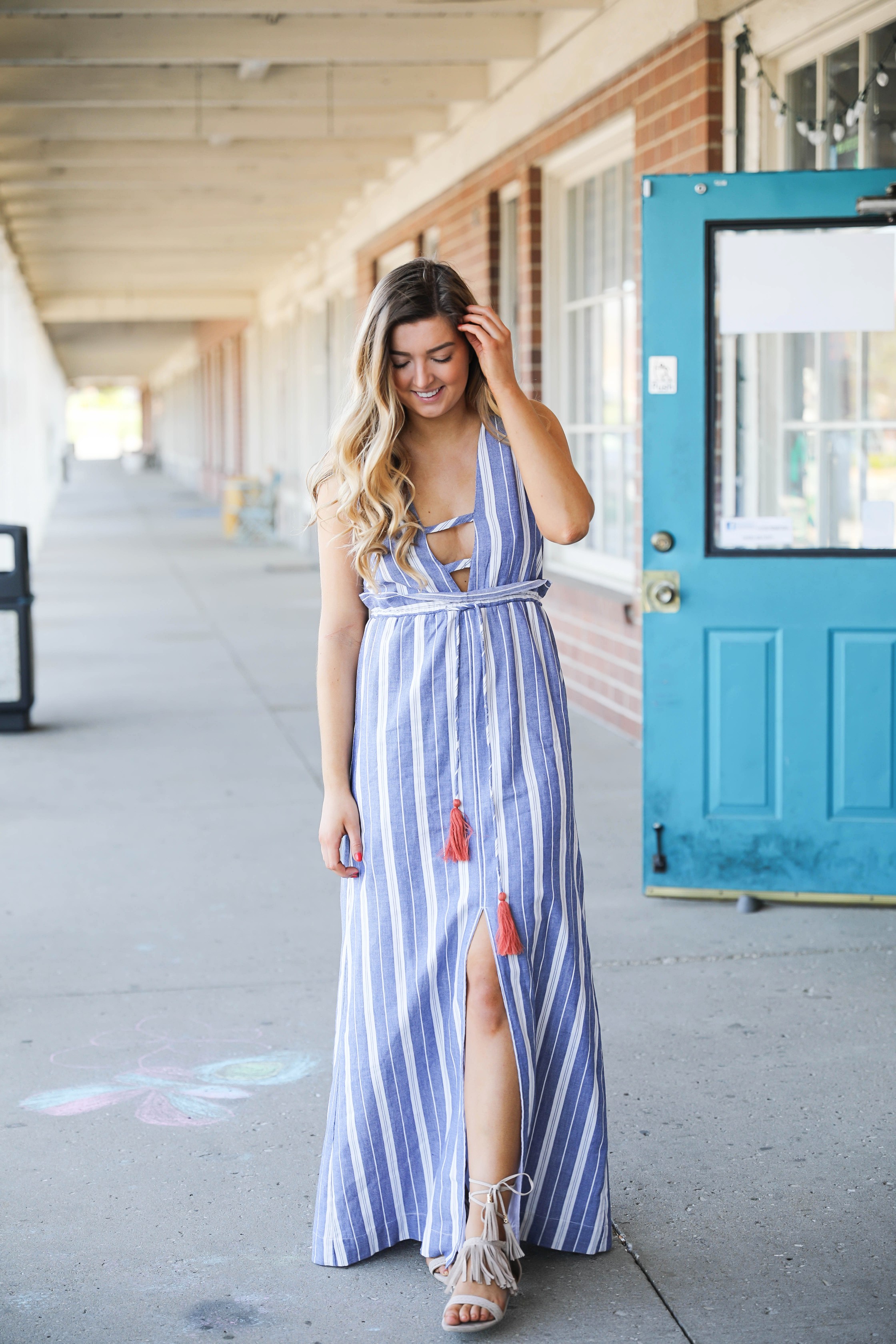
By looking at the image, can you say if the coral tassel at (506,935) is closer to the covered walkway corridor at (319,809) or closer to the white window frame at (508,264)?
the covered walkway corridor at (319,809)

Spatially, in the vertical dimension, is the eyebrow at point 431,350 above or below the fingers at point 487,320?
below

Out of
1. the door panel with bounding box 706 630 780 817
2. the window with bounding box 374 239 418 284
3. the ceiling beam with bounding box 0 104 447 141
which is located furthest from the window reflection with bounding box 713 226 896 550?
the window with bounding box 374 239 418 284

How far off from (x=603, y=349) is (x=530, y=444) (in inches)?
220

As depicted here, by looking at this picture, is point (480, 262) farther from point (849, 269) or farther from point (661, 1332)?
point (661, 1332)

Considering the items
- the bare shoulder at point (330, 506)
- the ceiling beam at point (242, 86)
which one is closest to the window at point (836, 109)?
the bare shoulder at point (330, 506)

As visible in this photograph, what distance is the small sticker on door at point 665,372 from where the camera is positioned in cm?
471

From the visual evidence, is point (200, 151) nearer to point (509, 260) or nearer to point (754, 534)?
point (509, 260)

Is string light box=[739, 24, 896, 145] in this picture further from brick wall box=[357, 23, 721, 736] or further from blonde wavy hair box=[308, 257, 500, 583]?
blonde wavy hair box=[308, 257, 500, 583]

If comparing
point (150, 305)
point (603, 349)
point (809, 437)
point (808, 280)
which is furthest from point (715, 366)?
point (150, 305)

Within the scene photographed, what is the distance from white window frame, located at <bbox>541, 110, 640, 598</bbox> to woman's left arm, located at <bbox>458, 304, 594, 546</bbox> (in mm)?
5050

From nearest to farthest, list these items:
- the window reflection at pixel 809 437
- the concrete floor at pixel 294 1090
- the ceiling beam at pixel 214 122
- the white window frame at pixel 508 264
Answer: the concrete floor at pixel 294 1090
the window reflection at pixel 809 437
the white window frame at pixel 508 264
the ceiling beam at pixel 214 122

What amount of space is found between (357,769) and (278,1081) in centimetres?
120

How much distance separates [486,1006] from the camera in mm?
2553

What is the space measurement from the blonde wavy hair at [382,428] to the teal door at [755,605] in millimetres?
2229
